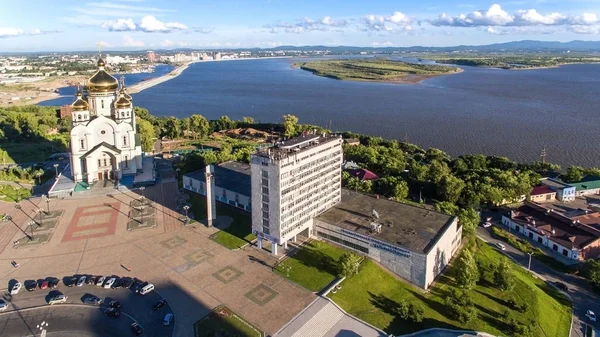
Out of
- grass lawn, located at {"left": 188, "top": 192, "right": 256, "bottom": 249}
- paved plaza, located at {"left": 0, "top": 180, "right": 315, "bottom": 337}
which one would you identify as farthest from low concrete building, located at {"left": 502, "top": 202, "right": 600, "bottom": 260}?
grass lawn, located at {"left": 188, "top": 192, "right": 256, "bottom": 249}

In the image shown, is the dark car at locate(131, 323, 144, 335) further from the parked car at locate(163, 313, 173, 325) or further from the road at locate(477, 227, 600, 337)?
the road at locate(477, 227, 600, 337)

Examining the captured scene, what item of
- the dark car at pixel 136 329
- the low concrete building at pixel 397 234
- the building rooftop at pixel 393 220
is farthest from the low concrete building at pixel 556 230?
the dark car at pixel 136 329

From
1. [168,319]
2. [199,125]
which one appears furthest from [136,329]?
[199,125]

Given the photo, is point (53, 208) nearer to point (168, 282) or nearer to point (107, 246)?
point (107, 246)

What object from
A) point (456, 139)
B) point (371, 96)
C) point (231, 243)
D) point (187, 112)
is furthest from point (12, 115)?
point (371, 96)

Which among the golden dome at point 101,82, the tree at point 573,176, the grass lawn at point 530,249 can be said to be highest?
the golden dome at point 101,82

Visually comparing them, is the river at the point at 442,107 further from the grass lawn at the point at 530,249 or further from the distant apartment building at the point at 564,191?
the grass lawn at the point at 530,249

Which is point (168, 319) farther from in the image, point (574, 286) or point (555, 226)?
point (555, 226)
